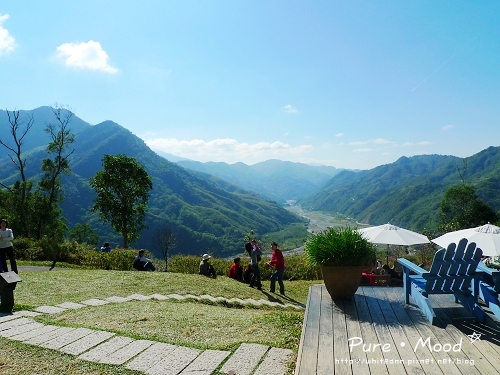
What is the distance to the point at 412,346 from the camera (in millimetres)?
3494

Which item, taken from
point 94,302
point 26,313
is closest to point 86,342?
point 26,313

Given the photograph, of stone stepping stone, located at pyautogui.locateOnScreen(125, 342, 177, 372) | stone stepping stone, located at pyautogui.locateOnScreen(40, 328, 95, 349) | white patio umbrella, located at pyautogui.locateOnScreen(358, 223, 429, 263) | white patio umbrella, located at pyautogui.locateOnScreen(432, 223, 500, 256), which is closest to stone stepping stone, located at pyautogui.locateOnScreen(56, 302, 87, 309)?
stone stepping stone, located at pyautogui.locateOnScreen(40, 328, 95, 349)

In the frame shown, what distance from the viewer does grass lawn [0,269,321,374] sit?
3797 millimetres

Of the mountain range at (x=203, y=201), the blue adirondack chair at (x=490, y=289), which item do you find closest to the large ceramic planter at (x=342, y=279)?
the blue adirondack chair at (x=490, y=289)

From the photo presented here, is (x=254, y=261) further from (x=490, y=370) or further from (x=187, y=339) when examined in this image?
(x=490, y=370)

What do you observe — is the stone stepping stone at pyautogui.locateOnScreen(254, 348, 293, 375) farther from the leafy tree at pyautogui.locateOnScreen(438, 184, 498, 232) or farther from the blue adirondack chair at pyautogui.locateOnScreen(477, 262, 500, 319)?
the leafy tree at pyautogui.locateOnScreen(438, 184, 498, 232)

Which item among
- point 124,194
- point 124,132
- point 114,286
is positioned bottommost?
point 114,286

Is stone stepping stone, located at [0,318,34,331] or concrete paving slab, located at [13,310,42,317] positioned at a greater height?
stone stepping stone, located at [0,318,34,331]

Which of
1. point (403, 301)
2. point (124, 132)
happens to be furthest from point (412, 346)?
point (124, 132)

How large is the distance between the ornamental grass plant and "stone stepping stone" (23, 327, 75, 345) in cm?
336

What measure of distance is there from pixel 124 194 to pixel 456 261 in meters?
23.2

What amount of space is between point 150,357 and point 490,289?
4.02 metres

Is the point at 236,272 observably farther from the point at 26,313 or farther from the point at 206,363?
the point at 206,363

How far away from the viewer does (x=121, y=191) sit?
24578 millimetres
